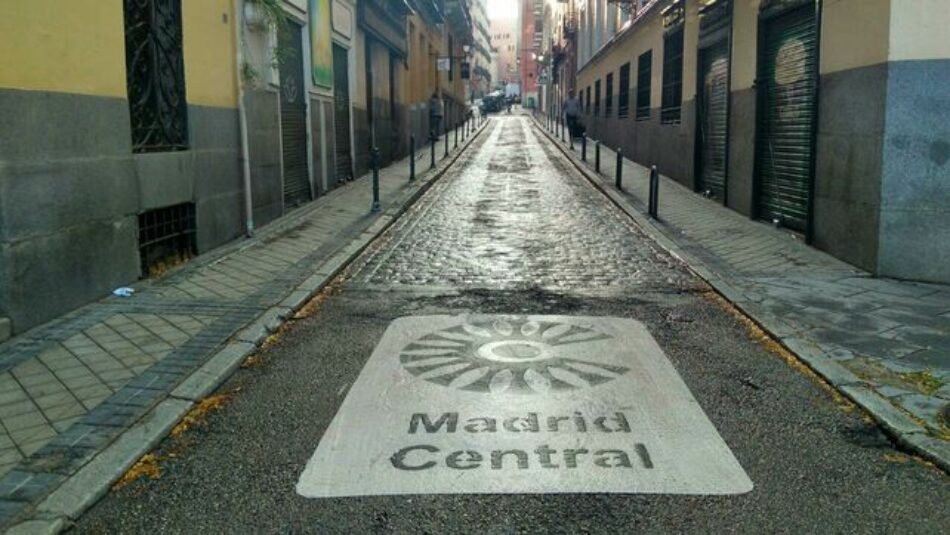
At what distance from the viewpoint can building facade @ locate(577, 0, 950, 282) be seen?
8328 millimetres

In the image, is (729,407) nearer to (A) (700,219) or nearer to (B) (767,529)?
(B) (767,529)

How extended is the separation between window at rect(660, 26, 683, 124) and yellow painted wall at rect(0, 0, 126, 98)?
13.4m

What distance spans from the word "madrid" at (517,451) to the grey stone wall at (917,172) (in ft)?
17.2

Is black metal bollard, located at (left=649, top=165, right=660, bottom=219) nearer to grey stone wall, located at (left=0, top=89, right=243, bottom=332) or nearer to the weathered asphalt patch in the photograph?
the weathered asphalt patch

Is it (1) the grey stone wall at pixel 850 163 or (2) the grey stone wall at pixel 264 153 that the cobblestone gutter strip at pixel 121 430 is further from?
(1) the grey stone wall at pixel 850 163

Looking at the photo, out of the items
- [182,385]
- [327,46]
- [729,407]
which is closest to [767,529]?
[729,407]

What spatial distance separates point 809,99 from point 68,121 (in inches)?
341

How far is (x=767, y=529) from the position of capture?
3.53 meters

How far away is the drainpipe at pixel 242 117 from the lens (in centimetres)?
1080

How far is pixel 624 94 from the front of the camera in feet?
91.8

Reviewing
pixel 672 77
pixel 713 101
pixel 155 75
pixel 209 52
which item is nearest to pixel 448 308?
pixel 155 75

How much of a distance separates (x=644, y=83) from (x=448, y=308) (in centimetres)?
1793

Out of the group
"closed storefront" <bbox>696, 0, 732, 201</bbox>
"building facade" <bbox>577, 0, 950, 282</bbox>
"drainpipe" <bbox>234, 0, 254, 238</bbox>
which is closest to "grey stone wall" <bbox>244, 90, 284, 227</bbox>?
"drainpipe" <bbox>234, 0, 254, 238</bbox>

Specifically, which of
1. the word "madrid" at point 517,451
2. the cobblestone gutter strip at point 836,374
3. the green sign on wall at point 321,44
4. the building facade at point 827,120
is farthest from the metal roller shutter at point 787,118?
the green sign on wall at point 321,44
